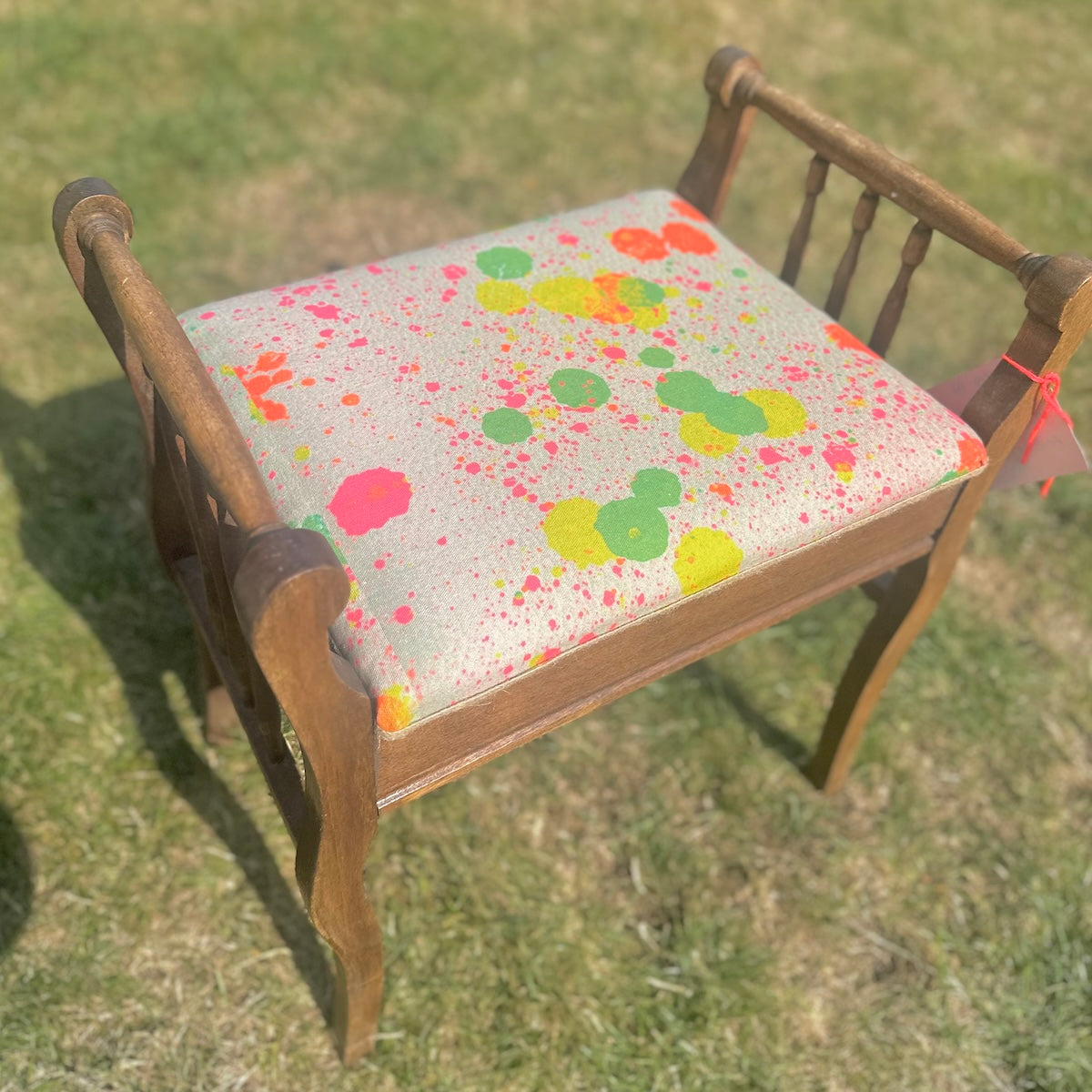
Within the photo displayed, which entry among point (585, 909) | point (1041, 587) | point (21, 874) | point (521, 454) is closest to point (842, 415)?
point (521, 454)

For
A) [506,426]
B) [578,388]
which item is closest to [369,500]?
[506,426]

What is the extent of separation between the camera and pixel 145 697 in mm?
1723

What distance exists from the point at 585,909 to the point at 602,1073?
23 cm

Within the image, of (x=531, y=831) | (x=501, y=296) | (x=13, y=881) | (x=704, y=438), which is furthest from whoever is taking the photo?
(x=531, y=831)

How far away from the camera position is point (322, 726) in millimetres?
846

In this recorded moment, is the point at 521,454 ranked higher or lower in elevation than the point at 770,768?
higher

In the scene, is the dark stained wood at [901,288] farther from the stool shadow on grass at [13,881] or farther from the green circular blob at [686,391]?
the stool shadow on grass at [13,881]

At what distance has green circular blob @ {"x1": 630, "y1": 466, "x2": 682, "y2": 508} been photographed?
1053 mm

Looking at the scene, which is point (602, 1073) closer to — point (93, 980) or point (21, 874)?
point (93, 980)

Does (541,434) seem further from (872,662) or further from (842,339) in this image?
(872,662)

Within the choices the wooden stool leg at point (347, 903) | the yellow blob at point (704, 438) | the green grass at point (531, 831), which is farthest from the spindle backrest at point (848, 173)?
the wooden stool leg at point (347, 903)

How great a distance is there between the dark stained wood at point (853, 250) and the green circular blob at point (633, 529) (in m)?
0.52

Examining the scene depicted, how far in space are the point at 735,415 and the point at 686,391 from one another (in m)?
0.06

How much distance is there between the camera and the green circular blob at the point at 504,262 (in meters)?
1.29
